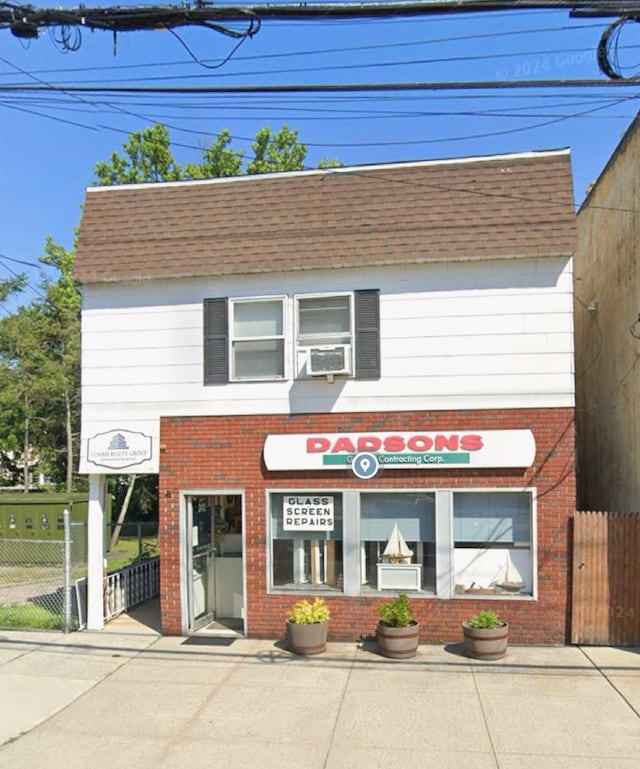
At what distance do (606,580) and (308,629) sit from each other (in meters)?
3.86

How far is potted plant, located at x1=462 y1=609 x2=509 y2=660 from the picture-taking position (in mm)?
7961

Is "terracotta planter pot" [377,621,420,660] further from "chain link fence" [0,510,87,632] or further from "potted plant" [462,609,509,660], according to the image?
"chain link fence" [0,510,87,632]

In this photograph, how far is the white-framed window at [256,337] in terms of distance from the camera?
371 inches

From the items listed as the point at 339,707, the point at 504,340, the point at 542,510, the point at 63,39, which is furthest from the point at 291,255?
the point at 339,707

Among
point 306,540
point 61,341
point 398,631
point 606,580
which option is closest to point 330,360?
point 306,540

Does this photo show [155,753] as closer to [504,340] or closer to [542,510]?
[542,510]

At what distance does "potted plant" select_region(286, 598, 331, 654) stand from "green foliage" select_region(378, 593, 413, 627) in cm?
77

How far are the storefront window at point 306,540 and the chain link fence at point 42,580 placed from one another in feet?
9.76

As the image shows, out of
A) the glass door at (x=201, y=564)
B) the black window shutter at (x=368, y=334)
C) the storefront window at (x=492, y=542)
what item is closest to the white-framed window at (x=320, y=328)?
the black window shutter at (x=368, y=334)

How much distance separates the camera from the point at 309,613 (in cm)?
842

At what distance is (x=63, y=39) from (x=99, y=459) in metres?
5.45

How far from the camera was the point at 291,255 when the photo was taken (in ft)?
30.5

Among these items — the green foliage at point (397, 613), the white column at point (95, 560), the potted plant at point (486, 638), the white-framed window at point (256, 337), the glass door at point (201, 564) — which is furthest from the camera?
the white column at point (95, 560)

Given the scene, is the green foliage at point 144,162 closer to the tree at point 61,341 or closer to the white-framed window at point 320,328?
the tree at point 61,341
